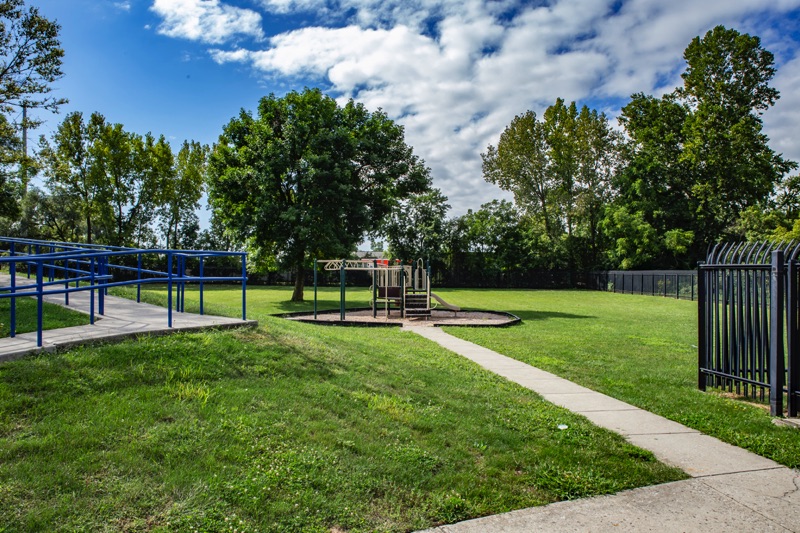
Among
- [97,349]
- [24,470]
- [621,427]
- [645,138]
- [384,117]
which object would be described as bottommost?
[621,427]

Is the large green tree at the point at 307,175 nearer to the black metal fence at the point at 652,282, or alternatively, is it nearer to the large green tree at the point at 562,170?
the black metal fence at the point at 652,282

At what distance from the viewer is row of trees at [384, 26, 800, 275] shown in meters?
40.3

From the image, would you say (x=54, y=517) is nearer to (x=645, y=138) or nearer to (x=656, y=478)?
(x=656, y=478)

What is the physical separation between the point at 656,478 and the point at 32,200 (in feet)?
164

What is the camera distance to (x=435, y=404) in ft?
18.1

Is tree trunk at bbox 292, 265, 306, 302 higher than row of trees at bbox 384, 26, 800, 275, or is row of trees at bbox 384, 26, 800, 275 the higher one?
row of trees at bbox 384, 26, 800, 275

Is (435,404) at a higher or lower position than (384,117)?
lower

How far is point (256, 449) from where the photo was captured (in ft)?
12.3

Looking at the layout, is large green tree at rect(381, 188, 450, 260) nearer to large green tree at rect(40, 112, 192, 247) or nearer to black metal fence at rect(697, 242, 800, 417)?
large green tree at rect(40, 112, 192, 247)

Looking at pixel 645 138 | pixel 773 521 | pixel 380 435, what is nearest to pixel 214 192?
pixel 380 435

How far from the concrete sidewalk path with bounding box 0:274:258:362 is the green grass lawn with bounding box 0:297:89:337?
0.73 ft

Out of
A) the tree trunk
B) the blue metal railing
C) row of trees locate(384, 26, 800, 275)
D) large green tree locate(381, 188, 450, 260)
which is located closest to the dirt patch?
the blue metal railing

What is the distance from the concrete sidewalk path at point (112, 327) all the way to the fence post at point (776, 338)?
6294 mm

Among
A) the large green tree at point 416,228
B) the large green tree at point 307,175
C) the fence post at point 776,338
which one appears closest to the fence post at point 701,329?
the fence post at point 776,338
